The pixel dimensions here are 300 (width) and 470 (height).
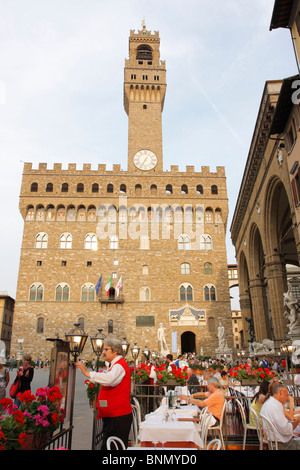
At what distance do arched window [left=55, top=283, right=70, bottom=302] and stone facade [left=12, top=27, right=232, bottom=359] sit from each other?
0.09m

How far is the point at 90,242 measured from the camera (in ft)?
108

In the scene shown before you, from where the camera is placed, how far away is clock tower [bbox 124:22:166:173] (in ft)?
118

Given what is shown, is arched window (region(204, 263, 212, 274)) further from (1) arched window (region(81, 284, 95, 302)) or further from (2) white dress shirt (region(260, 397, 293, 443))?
(2) white dress shirt (region(260, 397, 293, 443))

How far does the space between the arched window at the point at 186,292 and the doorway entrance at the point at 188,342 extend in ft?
11.1

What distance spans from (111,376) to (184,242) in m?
29.5

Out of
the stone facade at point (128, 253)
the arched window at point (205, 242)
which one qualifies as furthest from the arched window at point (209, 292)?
the arched window at point (205, 242)

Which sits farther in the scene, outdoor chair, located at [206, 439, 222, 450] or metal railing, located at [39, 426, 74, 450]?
metal railing, located at [39, 426, 74, 450]

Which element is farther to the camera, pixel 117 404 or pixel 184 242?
pixel 184 242

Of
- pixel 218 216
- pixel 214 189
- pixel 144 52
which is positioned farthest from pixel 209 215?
pixel 144 52

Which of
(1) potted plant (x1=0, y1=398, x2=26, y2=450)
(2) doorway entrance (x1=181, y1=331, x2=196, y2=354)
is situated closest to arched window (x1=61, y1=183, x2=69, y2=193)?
(2) doorway entrance (x1=181, y1=331, x2=196, y2=354)

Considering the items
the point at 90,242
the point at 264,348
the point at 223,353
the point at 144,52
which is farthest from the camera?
the point at 144,52

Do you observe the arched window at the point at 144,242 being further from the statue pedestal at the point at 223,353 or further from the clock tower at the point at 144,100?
the statue pedestal at the point at 223,353

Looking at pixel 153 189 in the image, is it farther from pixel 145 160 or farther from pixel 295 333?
pixel 295 333

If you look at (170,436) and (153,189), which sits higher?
(153,189)
